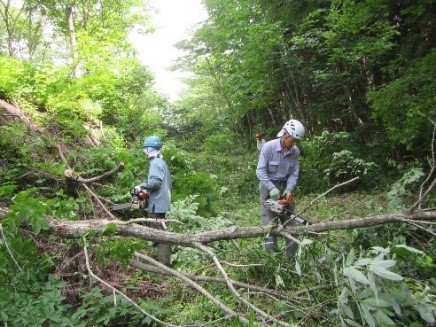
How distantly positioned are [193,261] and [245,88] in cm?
975

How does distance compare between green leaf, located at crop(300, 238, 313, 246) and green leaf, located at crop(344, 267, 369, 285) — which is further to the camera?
green leaf, located at crop(300, 238, 313, 246)

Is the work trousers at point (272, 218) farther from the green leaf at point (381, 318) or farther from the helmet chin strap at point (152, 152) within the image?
the green leaf at point (381, 318)

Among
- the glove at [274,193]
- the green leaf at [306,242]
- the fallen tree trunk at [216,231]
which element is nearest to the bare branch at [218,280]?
the fallen tree trunk at [216,231]

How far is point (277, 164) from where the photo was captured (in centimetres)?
472

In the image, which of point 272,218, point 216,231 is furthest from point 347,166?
point 216,231

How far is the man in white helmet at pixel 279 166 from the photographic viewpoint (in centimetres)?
450

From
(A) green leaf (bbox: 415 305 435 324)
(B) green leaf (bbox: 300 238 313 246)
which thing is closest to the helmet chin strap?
(B) green leaf (bbox: 300 238 313 246)

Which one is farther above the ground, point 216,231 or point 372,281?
point 216,231

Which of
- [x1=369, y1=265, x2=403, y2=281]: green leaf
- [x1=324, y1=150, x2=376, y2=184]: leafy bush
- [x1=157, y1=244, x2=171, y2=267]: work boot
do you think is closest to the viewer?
[x1=369, y1=265, x2=403, y2=281]: green leaf

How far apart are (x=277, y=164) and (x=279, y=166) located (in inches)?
1.8

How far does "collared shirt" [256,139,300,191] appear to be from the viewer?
467 centimetres

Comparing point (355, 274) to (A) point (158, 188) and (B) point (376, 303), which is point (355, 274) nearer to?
(B) point (376, 303)

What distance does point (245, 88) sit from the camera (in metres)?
13.5

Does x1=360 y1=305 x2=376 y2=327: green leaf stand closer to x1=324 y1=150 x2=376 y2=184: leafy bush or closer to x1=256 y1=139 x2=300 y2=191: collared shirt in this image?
x1=256 y1=139 x2=300 y2=191: collared shirt
